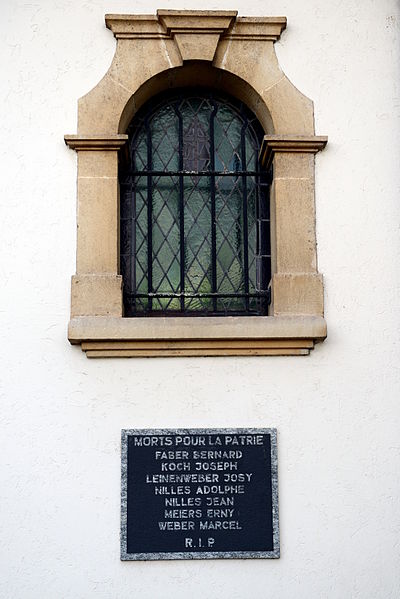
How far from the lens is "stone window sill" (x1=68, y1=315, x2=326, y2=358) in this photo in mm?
6586

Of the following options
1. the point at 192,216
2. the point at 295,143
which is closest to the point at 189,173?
the point at 192,216

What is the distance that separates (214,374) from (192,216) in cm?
122

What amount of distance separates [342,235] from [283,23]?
1.58 metres

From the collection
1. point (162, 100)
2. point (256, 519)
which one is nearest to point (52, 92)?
point (162, 100)

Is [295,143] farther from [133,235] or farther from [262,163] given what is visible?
[133,235]

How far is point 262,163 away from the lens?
7.21m

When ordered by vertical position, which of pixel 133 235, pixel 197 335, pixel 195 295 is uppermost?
pixel 133 235

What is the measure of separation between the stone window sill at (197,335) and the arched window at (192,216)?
0.46 metres

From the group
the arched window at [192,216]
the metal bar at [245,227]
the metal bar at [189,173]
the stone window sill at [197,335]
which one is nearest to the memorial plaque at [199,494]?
the stone window sill at [197,335]

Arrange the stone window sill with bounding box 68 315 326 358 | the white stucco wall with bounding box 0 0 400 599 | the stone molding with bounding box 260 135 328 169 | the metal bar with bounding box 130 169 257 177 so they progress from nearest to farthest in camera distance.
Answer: the white stucco wall with bounding box 0 0 400 599
the stone window sill with bounding box 68 315 326 358
the stone molding with bounding box 260 135 328 169
the metal bar with bounding box 130 169 257 177

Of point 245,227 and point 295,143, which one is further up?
point 295,143

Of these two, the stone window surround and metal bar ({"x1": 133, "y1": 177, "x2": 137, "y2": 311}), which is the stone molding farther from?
metal bar ({"x1": 133, "y1": 177, "x2": 137, "y2": 311})

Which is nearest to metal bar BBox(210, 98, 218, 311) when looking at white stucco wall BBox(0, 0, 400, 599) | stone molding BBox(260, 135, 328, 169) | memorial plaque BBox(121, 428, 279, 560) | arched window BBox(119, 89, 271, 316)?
arched window BBox(119, 89, 271, 316)

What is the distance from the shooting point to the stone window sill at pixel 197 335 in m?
6.59
